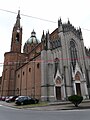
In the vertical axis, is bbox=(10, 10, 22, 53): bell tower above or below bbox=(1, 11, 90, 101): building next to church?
above

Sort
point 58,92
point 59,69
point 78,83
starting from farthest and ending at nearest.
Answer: point 78,83
point 59,69
point 58,92

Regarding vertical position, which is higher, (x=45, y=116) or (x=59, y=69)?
Result: (x=59, y=69)

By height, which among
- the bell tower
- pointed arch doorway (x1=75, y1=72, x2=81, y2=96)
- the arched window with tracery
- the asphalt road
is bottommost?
the asphalt road

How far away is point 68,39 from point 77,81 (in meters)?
11.3

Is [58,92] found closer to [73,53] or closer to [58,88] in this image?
[58,88]

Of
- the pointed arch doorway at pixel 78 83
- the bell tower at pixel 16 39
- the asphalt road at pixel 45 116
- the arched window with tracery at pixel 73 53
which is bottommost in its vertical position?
the asphalt road at pixel 45 116

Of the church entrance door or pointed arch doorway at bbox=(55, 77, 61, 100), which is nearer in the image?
the church entrance door

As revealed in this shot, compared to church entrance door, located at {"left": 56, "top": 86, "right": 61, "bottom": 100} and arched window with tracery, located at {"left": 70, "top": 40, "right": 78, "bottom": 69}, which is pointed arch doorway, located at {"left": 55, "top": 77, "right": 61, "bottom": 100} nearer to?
church entrance door, located at {"left": 56, "top": 86, "right": 61, "bottom": 100}

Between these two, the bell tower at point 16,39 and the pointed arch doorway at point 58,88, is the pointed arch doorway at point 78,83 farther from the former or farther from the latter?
the bell tower at point 16,39

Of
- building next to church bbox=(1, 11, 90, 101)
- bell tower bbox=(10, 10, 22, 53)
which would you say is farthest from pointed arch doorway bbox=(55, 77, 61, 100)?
bell tower bbox=(10, 10, 22, 53)

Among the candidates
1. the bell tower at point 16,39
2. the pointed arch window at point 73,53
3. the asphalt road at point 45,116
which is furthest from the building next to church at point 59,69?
the asphalt road at point 45,116

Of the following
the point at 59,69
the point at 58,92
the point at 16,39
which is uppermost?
the point at 16,39

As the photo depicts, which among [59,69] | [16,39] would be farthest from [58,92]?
[16,39]

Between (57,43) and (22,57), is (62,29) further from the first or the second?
(22,57)
